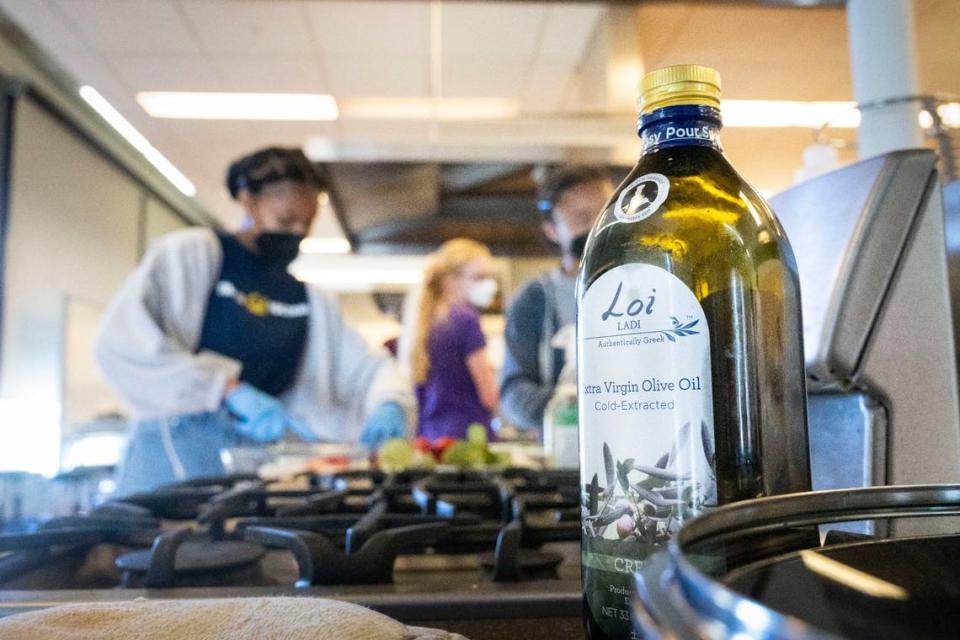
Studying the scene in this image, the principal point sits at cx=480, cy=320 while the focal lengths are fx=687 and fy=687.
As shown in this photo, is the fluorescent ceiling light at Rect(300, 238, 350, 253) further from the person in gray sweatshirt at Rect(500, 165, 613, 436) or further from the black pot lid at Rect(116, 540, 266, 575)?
the black pot lid at Rect(116, 540, 266, 575)

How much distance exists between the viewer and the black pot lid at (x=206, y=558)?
37cm

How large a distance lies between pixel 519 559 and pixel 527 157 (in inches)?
54.1

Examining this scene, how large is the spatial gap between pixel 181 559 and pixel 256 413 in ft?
3.37

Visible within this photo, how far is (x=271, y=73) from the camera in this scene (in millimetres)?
2896

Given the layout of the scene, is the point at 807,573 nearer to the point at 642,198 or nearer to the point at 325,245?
the point at 642,198

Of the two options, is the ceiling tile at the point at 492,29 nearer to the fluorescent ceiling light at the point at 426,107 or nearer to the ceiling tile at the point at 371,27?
the ceiling tile at the point at 371,27

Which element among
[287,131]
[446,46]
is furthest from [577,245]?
[287,131]

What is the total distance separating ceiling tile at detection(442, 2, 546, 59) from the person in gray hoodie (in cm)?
116

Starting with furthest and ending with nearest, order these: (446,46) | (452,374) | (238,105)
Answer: (238,105) → (446,46) → (452,374)

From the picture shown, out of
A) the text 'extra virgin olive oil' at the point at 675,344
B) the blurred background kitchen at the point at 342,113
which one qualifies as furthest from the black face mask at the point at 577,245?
the text 'extra virgin olive oil' at the point at 675,344

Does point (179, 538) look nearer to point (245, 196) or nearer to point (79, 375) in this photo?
point (245, 196)

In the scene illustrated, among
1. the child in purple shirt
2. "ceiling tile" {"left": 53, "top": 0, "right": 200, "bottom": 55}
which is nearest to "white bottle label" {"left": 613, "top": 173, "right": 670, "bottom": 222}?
the child in purple shirt

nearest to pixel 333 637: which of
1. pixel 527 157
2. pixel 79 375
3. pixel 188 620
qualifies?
pixel 188 620

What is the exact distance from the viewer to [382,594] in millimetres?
321
